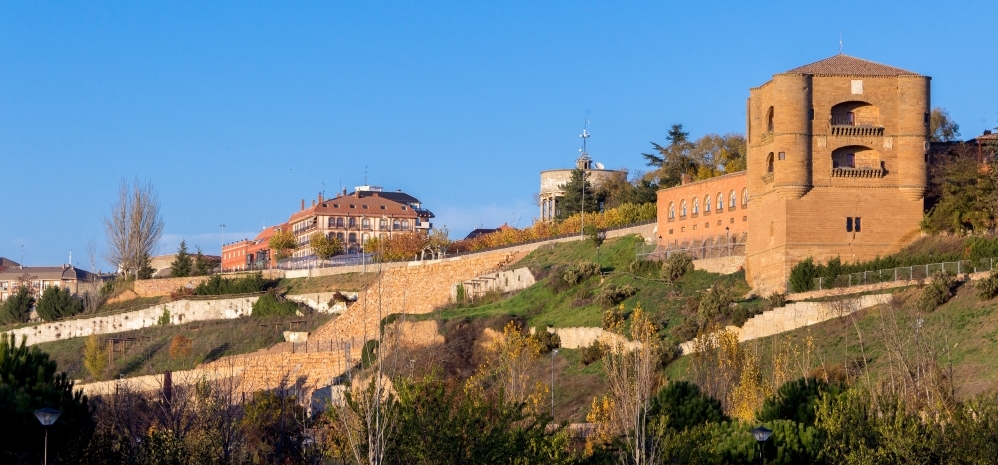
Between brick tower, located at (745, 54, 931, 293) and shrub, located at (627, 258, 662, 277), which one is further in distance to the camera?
shrub, located at (627, 258, 662, 277)

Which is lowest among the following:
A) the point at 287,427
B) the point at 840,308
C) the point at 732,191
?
the point at 287,427

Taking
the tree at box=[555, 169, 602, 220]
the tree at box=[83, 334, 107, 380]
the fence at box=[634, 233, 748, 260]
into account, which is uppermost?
the tree at box=[555, 169, 602, 220]

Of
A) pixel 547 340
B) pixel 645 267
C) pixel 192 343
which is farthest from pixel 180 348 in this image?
pixel 547 340

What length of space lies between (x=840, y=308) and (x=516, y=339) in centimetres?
1021

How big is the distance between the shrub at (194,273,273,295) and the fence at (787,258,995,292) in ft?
135

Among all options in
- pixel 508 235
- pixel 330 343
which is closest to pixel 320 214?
pixel 508 235

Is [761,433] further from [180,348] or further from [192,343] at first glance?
[192,343]

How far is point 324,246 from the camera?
98625 millimetres

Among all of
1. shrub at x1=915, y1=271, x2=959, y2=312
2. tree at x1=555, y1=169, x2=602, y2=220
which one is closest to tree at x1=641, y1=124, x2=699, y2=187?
tree at x1=555, y1=169, x2=602, y2=220

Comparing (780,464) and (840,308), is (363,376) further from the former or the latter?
(780,464)

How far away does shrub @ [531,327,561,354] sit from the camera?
2173 inches

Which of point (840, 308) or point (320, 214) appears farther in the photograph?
point (320, 214)

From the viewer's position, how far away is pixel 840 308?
47125 mm

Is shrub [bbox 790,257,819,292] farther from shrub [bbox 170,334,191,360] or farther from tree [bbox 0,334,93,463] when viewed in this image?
shrub [bbox 170,334,191,360]
